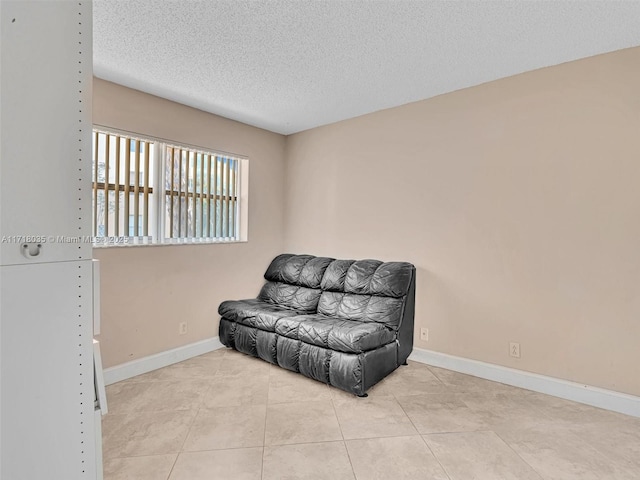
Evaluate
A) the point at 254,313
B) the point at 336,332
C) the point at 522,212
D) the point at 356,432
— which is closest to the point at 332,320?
the point at 336,332

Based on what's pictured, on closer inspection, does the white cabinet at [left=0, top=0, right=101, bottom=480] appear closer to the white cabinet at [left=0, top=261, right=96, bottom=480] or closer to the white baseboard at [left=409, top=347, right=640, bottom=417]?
the white cabinet at [left=0, top=261, right=96, bottom=480]

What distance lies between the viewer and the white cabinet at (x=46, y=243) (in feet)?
2.63

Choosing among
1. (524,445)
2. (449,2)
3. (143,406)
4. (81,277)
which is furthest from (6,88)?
(524,445)

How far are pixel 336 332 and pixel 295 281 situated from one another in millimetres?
1209

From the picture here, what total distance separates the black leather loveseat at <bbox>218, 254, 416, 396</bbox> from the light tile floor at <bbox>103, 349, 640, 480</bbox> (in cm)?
20

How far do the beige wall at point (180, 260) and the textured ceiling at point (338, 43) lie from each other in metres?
0.27

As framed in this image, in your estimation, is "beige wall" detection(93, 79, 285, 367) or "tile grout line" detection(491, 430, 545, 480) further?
"beige wall" detection(93, 79, 285, 367)

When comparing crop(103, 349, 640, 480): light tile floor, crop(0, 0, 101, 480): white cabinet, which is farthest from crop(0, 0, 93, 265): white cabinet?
crop(103, 349, 640, 480): light tile floor

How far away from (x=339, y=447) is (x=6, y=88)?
84.4 inches

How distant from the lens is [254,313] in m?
3.37

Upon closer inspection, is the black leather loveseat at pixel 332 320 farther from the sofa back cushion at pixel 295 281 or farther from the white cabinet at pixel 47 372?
the white cabinet at pixel 47 372

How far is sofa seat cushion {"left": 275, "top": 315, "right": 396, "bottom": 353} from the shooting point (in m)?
2.66

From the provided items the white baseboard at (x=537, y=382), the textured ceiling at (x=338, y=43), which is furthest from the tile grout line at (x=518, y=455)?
the textured ceiling at (x=338, y=43)

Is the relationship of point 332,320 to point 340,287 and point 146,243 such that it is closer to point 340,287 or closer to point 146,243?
point 340,287
